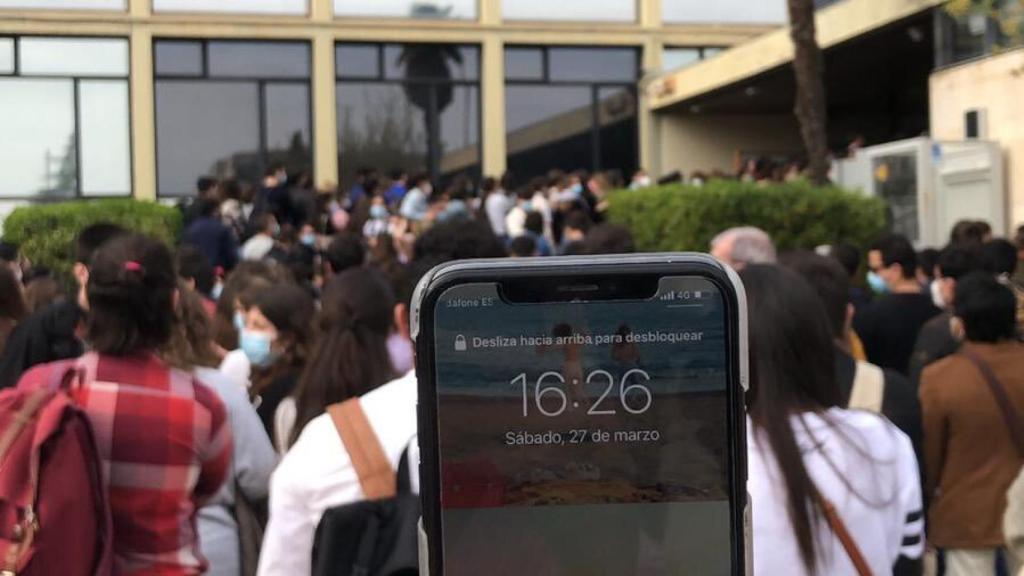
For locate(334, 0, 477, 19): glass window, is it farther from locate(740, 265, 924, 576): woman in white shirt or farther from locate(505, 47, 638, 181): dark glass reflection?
locate(740, 265, 924, 576): woman in white shirt

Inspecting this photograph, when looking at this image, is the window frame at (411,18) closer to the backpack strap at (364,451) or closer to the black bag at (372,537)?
the backpack strap at (364,451)

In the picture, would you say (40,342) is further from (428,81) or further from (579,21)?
(579,21)

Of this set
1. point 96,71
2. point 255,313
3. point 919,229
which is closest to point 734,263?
point 255,313

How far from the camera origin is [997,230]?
14797mm

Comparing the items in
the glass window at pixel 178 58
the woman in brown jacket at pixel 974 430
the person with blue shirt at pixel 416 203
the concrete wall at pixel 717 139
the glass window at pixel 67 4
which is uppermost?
the glass window at pixel 67 4

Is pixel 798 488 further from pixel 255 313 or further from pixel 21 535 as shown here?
pixel 255 313

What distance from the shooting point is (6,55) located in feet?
75.6

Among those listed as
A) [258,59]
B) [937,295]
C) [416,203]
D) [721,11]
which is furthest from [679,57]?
[937,295]

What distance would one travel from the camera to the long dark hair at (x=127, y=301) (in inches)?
142

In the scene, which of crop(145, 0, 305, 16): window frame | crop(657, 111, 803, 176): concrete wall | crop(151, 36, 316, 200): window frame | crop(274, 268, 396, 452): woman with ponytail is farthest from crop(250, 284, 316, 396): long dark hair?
crop(657, 111, 803, 176): concrete wall

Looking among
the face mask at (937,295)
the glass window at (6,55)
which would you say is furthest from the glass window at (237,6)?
the face mask at (937,295)

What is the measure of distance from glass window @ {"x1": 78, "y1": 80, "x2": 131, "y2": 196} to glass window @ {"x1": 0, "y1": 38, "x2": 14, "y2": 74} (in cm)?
128

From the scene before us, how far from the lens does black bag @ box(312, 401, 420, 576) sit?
268 centimetres

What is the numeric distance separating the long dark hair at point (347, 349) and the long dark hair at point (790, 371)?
1.44m
